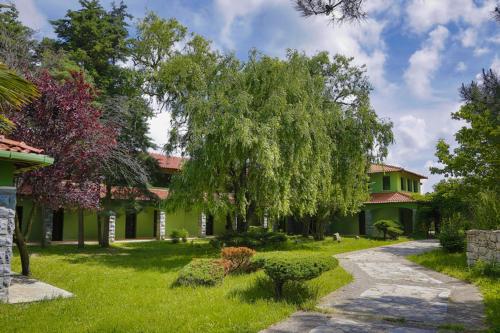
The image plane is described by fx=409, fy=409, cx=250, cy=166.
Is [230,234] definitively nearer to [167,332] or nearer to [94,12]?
[167,332]

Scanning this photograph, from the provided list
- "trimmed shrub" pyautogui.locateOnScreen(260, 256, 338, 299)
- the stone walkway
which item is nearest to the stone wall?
"trimmed shrub" pyautogui.locateOnScreen(260, 256, 338, 299)

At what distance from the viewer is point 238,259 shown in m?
10.8

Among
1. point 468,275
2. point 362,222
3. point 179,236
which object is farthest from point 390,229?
point 468,275

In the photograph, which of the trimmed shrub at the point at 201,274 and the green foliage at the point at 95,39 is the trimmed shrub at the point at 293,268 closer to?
the trimmed shrub at the point at 201,274

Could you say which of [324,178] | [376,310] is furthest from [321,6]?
[324,178]

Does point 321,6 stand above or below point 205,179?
above

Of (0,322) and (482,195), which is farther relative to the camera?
(482,195)

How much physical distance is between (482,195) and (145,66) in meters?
18.1

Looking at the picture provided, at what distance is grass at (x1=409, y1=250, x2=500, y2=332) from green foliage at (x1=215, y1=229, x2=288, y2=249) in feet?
18.7

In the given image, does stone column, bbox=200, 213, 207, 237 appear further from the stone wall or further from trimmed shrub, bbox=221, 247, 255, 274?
the stone wall

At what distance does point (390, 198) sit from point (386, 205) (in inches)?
24.0

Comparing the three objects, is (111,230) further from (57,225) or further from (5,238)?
(5,238)

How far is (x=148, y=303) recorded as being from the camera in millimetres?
7523

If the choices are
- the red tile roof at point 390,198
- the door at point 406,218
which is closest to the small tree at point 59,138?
the red tile roof at point 390,198
